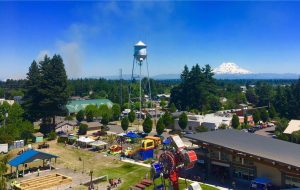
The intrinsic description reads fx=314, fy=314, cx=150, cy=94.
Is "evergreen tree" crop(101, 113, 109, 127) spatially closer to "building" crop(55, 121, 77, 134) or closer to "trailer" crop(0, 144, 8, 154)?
"building" crop(55, 121, 77, 134)

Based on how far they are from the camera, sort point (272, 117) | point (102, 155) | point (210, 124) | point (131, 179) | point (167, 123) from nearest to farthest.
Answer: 1. point (131, 179)
2. point (102, 155)
3. point (210, 124)
4. point (167, 123)
5. point (272, 117)

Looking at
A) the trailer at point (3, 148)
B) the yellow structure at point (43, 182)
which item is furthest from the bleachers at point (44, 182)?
the trailer at point (3, 148)

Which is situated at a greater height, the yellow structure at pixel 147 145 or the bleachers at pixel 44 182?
the yellow structure at pixel 147 145

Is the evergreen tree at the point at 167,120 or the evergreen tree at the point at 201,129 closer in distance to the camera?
the evergreen tree at the point at 201,129

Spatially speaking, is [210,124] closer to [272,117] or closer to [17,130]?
[272,117]

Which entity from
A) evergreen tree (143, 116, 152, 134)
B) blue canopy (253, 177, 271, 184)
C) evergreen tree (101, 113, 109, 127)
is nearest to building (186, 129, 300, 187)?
blue canopy (253, 177, 271, 184)

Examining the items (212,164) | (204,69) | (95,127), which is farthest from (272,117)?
(212,164)

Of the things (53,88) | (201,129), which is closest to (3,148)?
(53,88)

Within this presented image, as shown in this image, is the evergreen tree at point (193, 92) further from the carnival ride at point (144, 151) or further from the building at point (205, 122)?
the carnival ride at point (144, 151)
